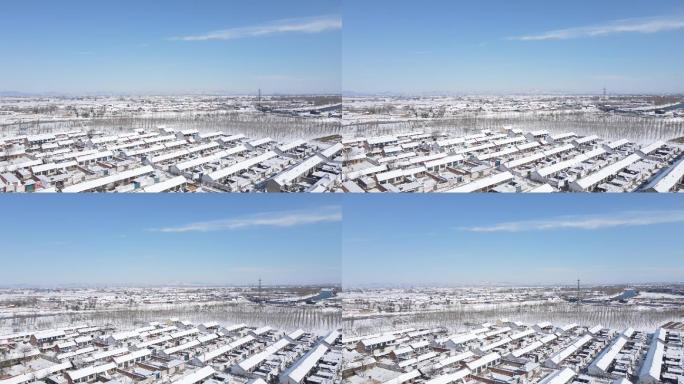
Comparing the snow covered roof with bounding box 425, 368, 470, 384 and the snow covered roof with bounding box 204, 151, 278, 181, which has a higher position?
the snow covered roof with bounding box 204, 151, 278, 181

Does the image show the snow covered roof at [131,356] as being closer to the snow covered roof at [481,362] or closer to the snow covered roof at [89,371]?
the snow covered roof at [89,371]

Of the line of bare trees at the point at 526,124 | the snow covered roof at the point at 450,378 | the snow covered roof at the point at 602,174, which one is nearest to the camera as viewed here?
the snow covered roof at the point at 602,174

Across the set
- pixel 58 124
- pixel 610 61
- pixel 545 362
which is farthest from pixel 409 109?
pixel 58 124

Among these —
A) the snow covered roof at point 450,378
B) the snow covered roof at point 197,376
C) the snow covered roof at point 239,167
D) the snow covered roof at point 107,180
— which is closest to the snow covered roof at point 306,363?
the snow covered roof at point 197,376

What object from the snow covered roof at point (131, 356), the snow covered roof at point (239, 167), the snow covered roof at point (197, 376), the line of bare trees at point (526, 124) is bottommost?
the snow covered roof at point (197, 376)

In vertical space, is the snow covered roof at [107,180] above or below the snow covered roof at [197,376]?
above

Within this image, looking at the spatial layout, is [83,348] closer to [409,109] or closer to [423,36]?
[409,109]

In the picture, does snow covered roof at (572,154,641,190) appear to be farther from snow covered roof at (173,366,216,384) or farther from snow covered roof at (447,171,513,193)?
snow covered roof at (173,366,216,384)

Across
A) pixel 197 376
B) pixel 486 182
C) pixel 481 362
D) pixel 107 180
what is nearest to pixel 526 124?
Result: pixel 486 182

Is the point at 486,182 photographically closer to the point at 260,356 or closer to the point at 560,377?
the point at 560,377

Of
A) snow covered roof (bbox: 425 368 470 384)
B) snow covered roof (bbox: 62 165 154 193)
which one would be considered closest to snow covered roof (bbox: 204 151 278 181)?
snow covered roof (bbox: 62 165 154 193)

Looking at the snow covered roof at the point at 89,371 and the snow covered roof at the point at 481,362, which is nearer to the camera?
the snow covered roof at the point at 89,371
